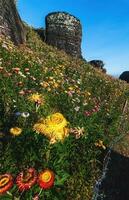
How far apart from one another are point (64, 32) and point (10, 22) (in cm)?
865

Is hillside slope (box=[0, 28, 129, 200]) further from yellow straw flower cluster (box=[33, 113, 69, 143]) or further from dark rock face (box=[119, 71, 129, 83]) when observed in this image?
dark rock face (box=[119, 71, 129, 83])

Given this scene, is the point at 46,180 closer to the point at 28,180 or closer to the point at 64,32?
the point at 28,180

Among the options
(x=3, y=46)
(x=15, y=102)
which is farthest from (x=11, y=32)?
(x=15, y=102)

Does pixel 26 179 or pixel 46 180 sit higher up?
pixel 46 180

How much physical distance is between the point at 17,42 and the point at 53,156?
440 inches

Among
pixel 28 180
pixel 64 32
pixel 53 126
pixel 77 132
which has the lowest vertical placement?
pixel 64 32

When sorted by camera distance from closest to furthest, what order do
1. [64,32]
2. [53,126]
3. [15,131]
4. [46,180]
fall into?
[46,180] → [53,126] → [15,131] → [64,32]

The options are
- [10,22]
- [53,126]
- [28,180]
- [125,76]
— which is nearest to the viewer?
[28,180]

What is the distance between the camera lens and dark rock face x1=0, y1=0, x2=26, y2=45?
17656mm

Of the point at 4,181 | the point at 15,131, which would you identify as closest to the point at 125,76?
the point at 15,131

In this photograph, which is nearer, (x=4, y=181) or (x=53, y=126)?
(x=4, y=181)

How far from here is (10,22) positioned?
→ 18406mm

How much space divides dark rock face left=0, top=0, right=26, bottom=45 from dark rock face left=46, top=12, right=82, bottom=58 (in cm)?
654

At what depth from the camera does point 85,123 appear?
32.8 feet
